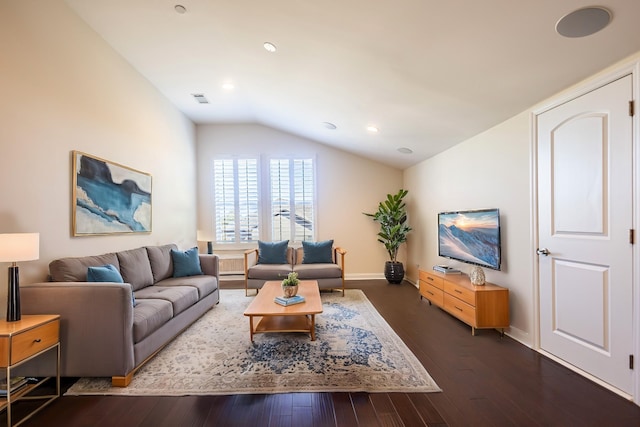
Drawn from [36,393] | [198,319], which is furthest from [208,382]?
[198,319]

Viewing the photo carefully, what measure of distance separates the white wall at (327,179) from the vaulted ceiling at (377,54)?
1.47 meters

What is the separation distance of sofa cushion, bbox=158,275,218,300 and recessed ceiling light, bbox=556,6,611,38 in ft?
13.5

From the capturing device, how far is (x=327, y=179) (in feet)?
19.5

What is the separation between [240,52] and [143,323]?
293cm

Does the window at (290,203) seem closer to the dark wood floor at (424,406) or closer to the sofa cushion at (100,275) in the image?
the sofa cushion at (100,275)

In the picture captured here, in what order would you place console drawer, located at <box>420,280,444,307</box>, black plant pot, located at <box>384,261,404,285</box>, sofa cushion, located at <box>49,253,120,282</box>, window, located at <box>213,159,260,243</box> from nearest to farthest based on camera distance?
sofa cushion, located at <box>49,253,120,282</box> < console drawer, located at <box>420,280,444,307</box> < black plant pot, located at <box>384,261,404,285</box> < window, located at <box>213,159,260,243</box>

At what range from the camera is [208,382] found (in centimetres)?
219

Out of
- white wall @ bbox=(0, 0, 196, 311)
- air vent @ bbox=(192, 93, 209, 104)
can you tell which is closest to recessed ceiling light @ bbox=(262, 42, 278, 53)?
white wall @ bbox=(0, 0, 196, 311)

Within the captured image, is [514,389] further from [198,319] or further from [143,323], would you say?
[198,319]

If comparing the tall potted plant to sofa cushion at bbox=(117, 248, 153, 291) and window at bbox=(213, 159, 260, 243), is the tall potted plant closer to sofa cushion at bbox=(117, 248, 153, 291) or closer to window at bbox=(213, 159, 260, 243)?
window at bbox=(213, 159, 260, 243)

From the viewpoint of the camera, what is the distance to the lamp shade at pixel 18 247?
1.82 meters

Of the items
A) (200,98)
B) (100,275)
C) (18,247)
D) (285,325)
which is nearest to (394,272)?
(285,325)

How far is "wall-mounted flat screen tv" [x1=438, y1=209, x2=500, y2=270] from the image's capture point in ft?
10.0

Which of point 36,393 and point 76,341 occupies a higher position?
point 76,341
